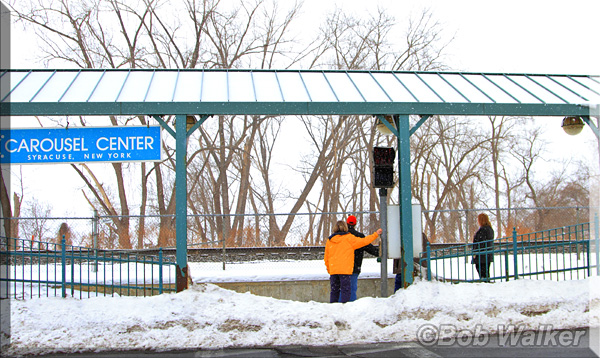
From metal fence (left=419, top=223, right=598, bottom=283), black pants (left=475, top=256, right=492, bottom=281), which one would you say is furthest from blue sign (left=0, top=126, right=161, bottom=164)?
black pants (left=475, top=256, right=492, bottom=281)

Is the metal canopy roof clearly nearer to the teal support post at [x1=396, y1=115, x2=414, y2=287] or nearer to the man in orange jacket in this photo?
the teal support post at [x1=396, y1=115, x2=414, y2=287]

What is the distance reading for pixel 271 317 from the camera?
7.20m

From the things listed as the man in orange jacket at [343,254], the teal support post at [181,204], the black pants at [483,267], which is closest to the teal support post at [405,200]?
the man in orange jacket at [343,254]

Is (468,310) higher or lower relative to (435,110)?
lower

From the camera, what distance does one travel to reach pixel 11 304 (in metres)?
7.43

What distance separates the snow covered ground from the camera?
6688 mm

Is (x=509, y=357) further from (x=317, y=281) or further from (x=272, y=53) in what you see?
(x=272, y=53)

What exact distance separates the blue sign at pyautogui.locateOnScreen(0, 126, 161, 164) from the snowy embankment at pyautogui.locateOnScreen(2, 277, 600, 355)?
2339 mm

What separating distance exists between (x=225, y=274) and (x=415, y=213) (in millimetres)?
4816

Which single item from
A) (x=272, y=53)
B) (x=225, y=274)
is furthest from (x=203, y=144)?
(x=225, y=274)

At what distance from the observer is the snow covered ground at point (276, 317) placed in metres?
6.69

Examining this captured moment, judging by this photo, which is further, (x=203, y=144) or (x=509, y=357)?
(x=203, y=144)

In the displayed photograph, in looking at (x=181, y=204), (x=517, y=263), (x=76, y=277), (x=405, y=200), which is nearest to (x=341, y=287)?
(x=405, y=200)

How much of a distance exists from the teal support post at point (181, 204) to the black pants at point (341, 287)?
248 cm
